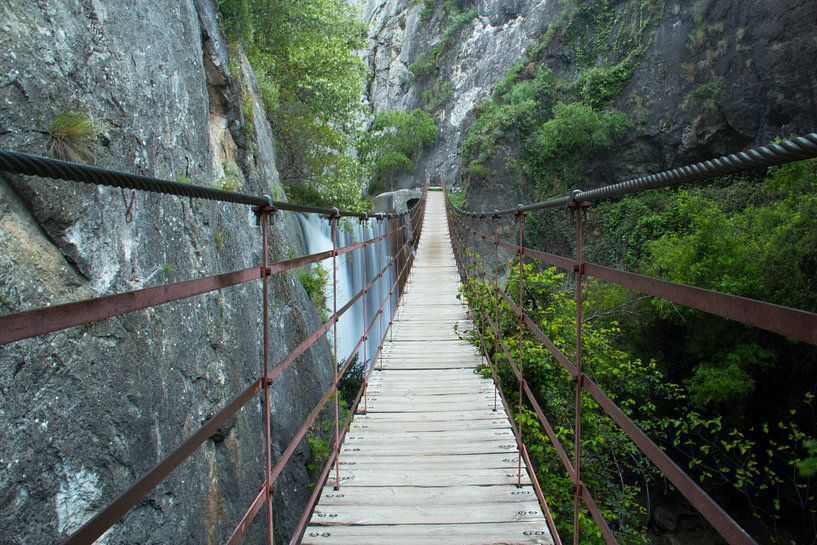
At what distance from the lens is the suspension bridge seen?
2.38ft

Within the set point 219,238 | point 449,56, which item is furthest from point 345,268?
point 449,56

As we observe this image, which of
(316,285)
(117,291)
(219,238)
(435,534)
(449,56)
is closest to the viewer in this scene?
(435,534)

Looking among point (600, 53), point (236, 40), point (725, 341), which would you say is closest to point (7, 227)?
point (236, 40)

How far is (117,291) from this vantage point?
258 cm

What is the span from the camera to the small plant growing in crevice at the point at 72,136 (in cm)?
237

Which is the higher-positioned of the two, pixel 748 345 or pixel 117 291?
pixel 117 291

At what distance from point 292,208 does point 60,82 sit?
5.22 feet

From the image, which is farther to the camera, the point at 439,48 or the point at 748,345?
the point at 439,48

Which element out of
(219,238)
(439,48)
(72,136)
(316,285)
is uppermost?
(439,48)

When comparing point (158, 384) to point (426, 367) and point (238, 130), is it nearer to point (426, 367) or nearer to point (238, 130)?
point (426, 367)

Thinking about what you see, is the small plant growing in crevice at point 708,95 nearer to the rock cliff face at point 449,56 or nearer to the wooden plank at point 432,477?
the rock cliff face at point 449,56

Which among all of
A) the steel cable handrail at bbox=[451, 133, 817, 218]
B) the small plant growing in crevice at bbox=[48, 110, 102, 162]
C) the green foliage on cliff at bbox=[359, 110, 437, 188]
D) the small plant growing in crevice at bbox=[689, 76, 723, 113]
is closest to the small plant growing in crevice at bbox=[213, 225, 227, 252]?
the small plant growing in crevice at bbox=[48, 110, 102, 162]

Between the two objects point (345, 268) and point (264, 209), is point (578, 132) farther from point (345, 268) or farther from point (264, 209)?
point (264, 209)

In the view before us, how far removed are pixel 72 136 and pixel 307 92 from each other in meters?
9.81
